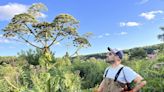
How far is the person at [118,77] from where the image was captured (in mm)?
5137

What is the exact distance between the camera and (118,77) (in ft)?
17.1

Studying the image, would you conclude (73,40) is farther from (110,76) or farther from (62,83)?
(110,76)

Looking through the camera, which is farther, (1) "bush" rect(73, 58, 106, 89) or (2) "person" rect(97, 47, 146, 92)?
(1) "bush" rect(73, 58, 106, 89)

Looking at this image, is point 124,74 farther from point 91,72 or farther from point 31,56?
point 31,56

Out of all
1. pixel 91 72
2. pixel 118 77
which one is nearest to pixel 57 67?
pixel 91 72

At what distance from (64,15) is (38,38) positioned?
7.63 feet

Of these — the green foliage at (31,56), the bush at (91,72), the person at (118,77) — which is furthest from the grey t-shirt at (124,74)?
the green foliage at (31,56)

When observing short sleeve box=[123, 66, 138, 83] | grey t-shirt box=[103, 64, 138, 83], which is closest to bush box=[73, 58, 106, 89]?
grey t-shirt box=[103, 64, 138, 83]

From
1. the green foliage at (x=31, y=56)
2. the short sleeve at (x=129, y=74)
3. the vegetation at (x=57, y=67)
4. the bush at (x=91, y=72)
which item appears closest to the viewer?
the short sleeve at (x=129, y=74)

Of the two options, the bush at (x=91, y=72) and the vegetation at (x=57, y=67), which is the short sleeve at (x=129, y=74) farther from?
the bush at (x=91, y=72)

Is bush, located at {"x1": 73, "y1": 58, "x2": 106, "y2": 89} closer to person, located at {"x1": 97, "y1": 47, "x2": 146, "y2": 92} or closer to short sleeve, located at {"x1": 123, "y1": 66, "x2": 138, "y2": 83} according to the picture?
person, located at {"x1": 97, "y1": 47, "x2": 146, "y2": 92}

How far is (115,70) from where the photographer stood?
5215 mm

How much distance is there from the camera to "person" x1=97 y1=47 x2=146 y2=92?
16.9 ft

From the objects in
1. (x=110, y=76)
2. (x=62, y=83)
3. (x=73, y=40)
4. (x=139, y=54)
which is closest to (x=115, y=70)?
(x=110, y=76)
